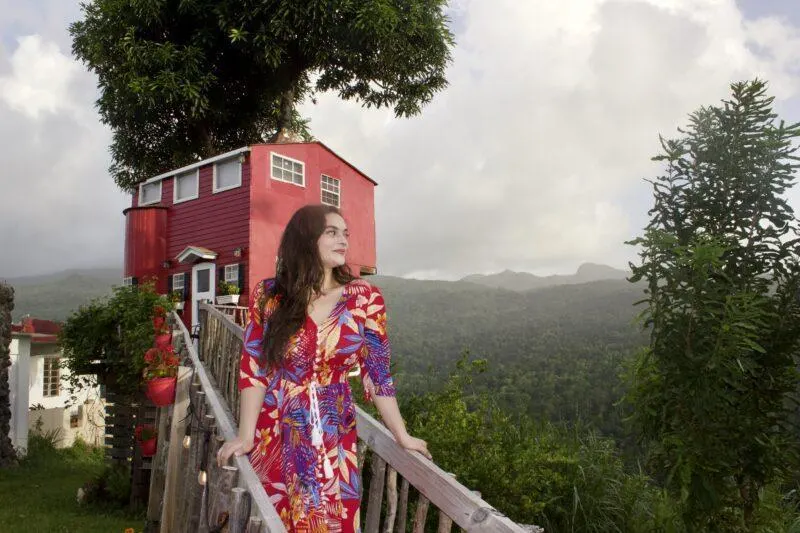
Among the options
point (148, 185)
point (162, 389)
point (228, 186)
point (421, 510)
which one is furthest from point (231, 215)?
point (421, 510)

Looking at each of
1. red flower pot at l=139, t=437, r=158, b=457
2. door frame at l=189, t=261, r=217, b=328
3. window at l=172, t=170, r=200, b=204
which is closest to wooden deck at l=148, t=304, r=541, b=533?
red flower pot at l=139, t=437, r=158, b=457

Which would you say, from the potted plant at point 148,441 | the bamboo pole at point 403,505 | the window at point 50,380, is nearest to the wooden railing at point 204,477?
the bamboo pole at point 403,505

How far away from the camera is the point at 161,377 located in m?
8.16

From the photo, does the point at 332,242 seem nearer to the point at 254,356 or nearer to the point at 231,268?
the point at 254,356

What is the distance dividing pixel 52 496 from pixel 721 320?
653 inches

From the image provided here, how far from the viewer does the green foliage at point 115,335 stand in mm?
14070

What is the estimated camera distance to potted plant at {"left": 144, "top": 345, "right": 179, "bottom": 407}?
26.6 feet

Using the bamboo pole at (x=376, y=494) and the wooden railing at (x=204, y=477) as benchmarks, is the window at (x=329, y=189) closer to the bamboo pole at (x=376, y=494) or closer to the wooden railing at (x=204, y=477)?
the wooden railing at (x=204, y=477)

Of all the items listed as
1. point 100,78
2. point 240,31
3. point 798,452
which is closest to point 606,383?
point 240,31

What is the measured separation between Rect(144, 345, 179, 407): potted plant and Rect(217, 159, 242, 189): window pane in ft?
26.7

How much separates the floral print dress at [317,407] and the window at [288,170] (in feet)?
43.3

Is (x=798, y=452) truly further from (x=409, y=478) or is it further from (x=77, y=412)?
(x=77, y=412)

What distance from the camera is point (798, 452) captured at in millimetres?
4492

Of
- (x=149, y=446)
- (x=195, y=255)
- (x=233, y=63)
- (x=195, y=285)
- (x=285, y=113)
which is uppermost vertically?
(x=233, y=63)
